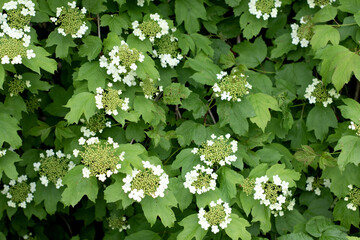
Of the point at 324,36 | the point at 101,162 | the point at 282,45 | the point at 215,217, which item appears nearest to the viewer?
the point at 101,162

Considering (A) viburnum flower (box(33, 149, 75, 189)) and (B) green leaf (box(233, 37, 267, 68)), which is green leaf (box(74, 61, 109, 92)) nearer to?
(A) viburnum flower (box(33, 149, 75, 189))

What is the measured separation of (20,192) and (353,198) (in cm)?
321

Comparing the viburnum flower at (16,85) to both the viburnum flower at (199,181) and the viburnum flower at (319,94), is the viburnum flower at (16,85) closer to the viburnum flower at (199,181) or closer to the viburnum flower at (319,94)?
the viburnum flower at (199,181)

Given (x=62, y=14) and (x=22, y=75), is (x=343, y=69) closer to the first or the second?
(x=62, y=14)

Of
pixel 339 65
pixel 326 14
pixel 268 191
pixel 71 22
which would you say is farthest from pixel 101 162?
pixel 326 14

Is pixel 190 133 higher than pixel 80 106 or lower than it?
lower

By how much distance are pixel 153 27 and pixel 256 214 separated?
1826 millimetres

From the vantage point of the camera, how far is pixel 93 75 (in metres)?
3.84

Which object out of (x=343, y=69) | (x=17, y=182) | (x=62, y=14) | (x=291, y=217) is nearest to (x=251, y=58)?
(x=343, y=69)

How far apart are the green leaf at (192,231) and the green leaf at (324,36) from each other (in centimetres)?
198

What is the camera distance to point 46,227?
582 cm

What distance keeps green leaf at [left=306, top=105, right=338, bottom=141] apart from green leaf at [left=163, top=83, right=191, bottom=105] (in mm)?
1301

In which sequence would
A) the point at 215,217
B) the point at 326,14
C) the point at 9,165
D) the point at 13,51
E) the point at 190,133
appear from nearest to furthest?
the point at 13,51, the point at 215,217, the point at 9,165, the point at 190,133, the point at 326,14

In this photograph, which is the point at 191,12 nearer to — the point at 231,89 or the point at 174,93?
the point at 174,93
